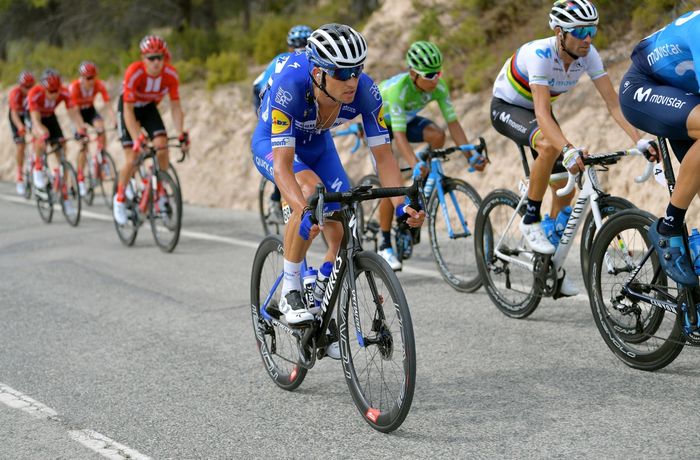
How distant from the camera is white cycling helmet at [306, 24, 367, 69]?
4527 millimetres

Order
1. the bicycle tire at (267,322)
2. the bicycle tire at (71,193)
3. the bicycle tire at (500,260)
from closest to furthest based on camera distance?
the bicycle tire at (267,322) < the bicycle tire at (500,260) < the bicycle tire at (71,193)

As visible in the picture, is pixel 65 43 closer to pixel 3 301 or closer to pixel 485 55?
pixel 485 55

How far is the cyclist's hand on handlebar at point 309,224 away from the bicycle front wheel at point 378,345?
248 mm

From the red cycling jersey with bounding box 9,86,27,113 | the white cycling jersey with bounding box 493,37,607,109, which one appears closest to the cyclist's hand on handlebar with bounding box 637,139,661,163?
the white cycling jersey with bounding box 493,37,607,109

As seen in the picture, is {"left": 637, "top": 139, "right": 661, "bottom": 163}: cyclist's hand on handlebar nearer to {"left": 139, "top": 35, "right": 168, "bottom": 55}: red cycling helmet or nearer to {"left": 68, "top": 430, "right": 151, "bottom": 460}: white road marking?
{"left": 68, "top": 430, "right": 151, "bottom": 460}: white road marking

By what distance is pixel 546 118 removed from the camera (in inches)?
237

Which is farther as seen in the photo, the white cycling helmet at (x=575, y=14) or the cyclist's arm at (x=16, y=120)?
the cyclist's arm at (x=16, y=120)

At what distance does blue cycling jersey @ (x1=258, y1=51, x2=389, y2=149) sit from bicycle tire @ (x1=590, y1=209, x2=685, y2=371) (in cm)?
140

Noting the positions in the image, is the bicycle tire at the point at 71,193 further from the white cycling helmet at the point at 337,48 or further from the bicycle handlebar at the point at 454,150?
the white cycling helmet at the point at 337,48

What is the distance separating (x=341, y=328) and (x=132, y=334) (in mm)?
2746

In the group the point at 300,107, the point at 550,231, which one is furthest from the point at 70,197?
the point at 300,107

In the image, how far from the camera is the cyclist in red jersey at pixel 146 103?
35.3ft

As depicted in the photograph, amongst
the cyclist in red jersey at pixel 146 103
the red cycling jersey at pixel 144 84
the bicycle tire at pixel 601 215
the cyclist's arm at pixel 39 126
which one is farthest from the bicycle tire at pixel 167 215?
the bicycle tire at pixel 601 215

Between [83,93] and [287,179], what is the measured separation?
1168 centimetres
